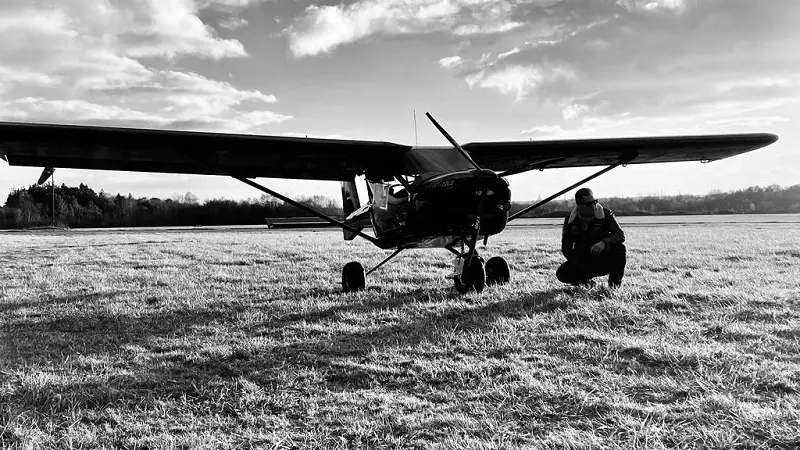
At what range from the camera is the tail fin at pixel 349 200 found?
35.1 ft

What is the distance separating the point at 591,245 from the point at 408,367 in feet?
15.6

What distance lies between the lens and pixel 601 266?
7.79 m

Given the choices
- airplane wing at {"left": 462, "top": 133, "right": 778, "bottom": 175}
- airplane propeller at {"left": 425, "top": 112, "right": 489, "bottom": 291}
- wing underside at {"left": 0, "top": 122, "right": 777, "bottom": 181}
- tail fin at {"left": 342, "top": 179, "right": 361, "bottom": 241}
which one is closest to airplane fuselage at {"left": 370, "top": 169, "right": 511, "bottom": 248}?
airplane propeller at {"left": 425, "top": 112, "right": 489, "bottom": 291}

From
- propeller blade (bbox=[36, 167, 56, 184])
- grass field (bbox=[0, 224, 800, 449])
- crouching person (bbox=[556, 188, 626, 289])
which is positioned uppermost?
propeller blade (bbox=[36, 167, 56, 184])

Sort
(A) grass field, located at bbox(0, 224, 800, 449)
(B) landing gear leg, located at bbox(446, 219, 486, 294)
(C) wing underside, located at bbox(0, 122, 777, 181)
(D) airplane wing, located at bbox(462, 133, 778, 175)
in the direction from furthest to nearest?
(D) airplane wing, located at bbox(462, 133, 778, 175), (B) landing gear leg, located at bbox(446, 219, 486, 294), (C) wing underside, located at bbox(0, 122, 777, 181), (A) grass field, located at bbox(0, 224, 800, 449)

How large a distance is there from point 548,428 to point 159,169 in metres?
7.58

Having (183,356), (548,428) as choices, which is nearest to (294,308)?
(183,356)

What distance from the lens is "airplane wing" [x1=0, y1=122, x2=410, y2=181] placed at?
6.58 m

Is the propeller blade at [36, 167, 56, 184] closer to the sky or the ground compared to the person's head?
closer to the sky

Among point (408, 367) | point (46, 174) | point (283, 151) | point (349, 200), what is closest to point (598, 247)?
point (408, 367)

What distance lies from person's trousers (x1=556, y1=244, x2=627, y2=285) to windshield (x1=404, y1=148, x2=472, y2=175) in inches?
92.6

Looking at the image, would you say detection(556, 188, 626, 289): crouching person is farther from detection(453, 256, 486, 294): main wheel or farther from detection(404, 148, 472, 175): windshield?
detection(404, 148, 472, 175): windshield

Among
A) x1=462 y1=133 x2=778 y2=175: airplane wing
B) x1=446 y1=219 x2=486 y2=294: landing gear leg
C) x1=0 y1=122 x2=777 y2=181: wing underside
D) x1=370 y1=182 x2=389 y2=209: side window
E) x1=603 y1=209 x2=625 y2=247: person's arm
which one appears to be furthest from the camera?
x1=462 y1=133 x2=778 y2=175: airplane wing

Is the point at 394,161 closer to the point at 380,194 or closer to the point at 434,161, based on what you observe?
the point at 380,194
